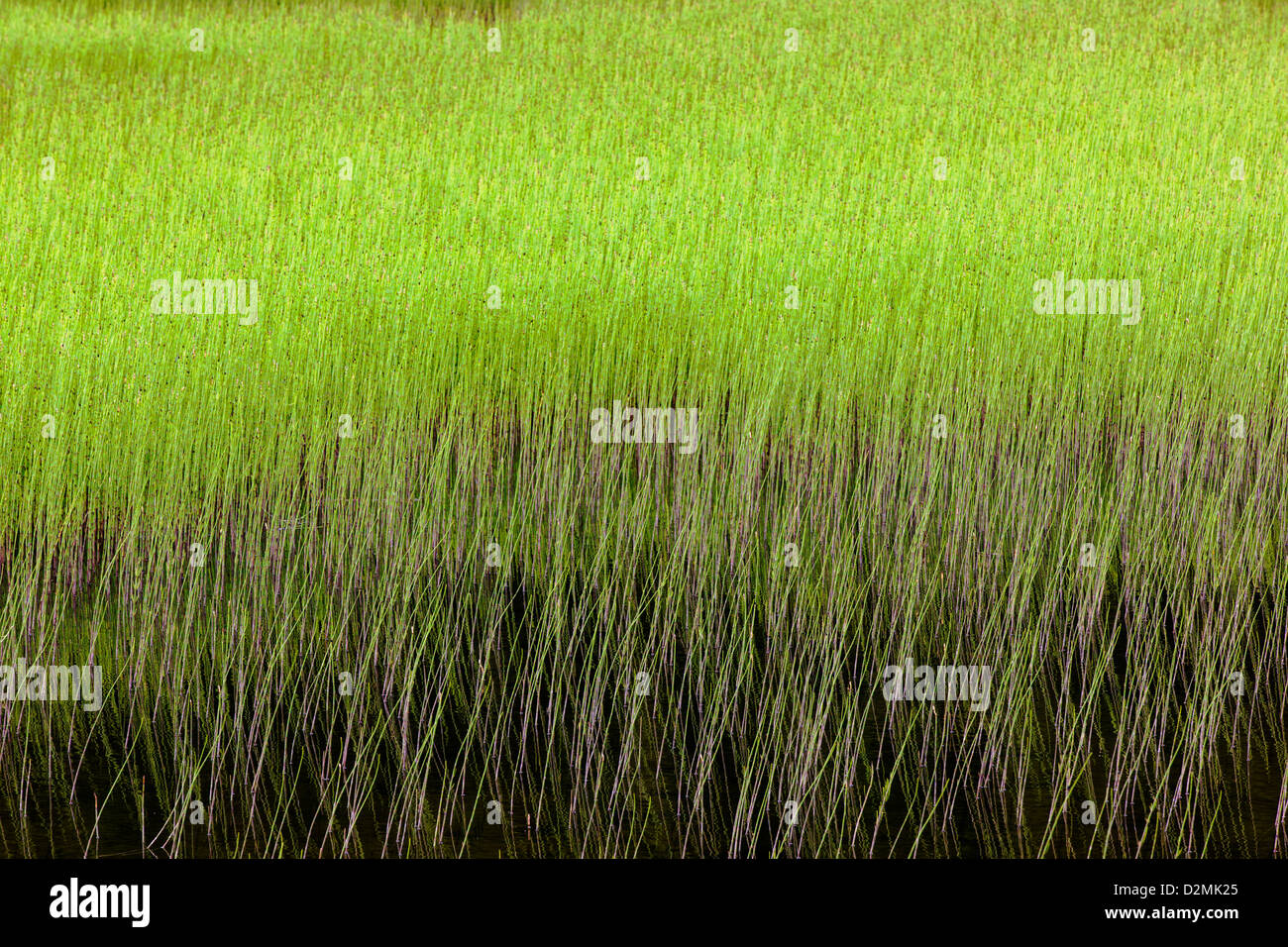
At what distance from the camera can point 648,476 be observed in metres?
3.32

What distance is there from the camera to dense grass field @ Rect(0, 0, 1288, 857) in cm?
258

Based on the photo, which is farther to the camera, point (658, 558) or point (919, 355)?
point (919, 355)

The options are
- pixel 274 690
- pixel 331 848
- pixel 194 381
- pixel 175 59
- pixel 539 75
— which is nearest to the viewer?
pixel 331 848

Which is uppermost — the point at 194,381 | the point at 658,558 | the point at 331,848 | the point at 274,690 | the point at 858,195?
the point at 858,195

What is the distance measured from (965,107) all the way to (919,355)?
2117mm

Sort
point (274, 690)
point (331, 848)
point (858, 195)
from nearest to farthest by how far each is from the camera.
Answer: point (331, 848) → point (274, 690) → point (858, 195)

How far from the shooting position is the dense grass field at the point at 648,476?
8.47ft

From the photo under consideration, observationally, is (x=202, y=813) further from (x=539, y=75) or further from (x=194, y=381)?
(x=539, y=75)

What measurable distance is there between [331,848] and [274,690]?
49cm

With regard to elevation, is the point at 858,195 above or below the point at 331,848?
above

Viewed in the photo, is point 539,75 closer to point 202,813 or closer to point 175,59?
point 175,59

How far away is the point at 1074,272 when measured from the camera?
429cm

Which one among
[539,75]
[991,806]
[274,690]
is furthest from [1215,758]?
[539,75]

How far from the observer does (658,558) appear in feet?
10.6
